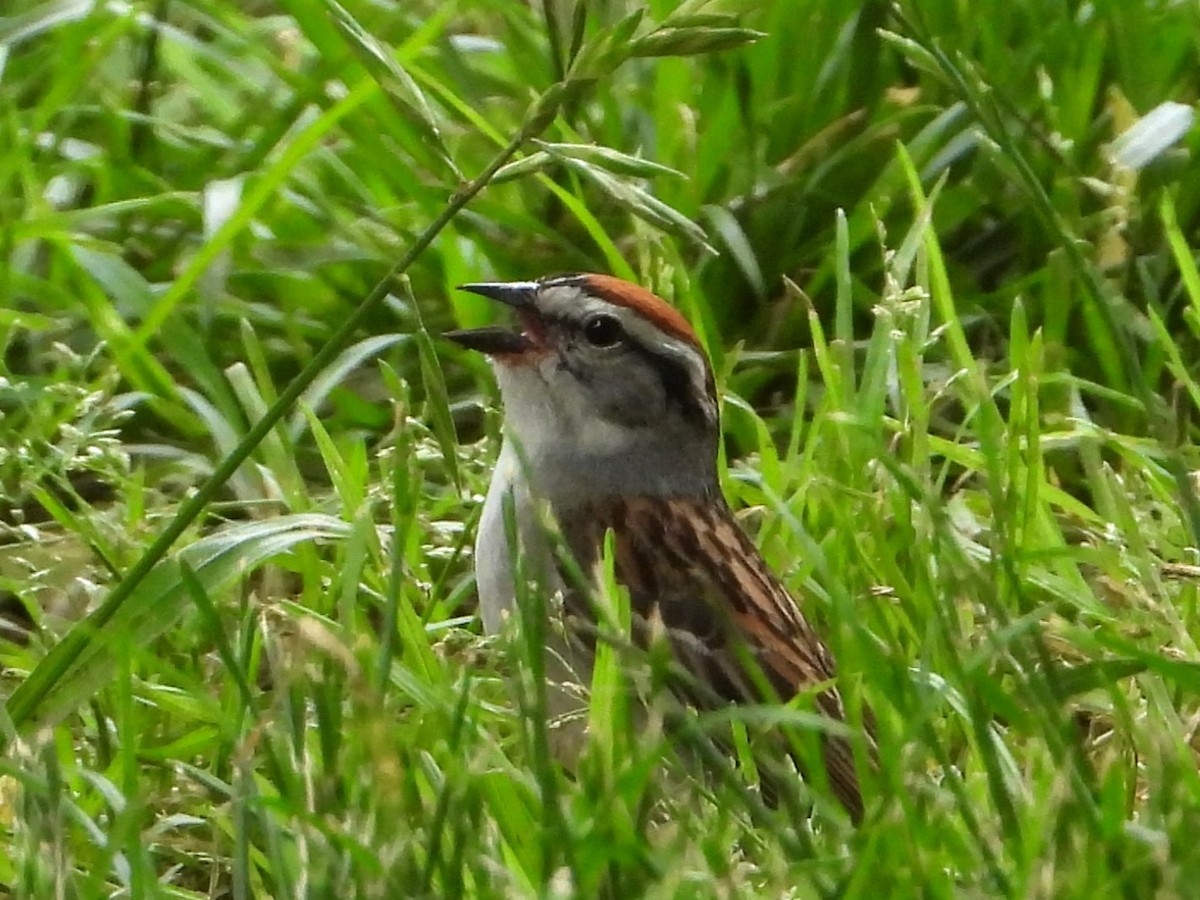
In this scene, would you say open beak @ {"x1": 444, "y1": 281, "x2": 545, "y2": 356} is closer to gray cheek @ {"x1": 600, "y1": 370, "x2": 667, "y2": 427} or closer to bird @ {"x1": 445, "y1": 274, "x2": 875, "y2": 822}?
bird @ {"x1": 445, "y1": 274, "x2": 875, "y2": 822}

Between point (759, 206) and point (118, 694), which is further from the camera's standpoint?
point (759, 206)

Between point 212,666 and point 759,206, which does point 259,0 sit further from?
point 212,666

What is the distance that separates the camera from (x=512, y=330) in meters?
3.12

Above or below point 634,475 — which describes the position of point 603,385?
above

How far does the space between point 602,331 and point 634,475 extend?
0.20m

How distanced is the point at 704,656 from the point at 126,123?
1868 mm

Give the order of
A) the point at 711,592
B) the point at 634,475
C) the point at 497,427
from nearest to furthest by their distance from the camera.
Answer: the point at 711,592, the point at 634,475, the point at 497,427

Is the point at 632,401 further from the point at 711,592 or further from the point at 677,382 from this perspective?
the point at 711,592

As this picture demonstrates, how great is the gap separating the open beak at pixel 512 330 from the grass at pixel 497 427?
0.40 feet

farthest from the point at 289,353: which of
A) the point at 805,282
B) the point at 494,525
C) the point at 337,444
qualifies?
the point at 494,525

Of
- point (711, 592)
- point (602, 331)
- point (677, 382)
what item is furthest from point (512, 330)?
point (711, 592)

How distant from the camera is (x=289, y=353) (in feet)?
12.5

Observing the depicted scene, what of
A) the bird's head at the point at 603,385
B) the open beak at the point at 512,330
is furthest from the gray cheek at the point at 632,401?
the open beak at the point at 512,330

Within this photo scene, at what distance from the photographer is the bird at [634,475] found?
2.78m
